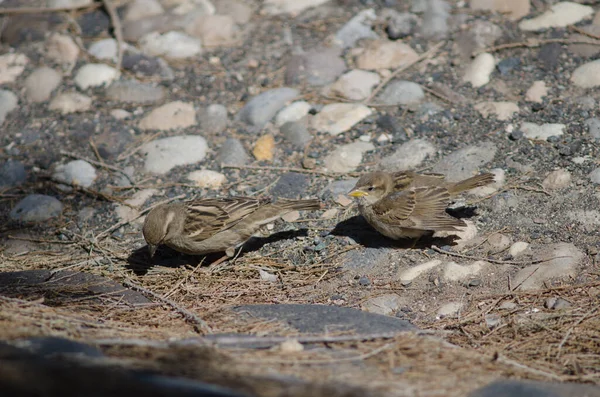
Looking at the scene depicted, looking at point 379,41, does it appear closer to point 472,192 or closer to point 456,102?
point 456,102

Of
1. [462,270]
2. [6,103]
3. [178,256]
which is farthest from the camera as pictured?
[6,103]

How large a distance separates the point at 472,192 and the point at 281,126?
2281 mm

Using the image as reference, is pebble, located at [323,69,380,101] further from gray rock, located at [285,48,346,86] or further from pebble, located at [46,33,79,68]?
pebble, located at [46,33,79,68]

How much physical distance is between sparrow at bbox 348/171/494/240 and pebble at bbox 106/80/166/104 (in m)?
3.19

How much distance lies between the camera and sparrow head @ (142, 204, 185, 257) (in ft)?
19.0

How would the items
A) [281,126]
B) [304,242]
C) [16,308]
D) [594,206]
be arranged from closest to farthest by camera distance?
1. [16,308]
2. [594,206]
3. [304,242]
4. [281,126]

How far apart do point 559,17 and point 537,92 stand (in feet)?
4.48

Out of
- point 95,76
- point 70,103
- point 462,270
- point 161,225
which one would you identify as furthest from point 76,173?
point 462,270

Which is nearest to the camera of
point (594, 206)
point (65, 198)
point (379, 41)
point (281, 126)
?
point (594, 206)

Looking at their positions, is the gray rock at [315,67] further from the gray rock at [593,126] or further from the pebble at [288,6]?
the gray rock at [593,126]

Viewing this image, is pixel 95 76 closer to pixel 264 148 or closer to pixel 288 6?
pixel 264 148

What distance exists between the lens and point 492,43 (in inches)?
302

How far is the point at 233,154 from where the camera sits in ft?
23.4

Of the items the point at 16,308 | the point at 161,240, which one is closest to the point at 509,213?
the point at 161,240
